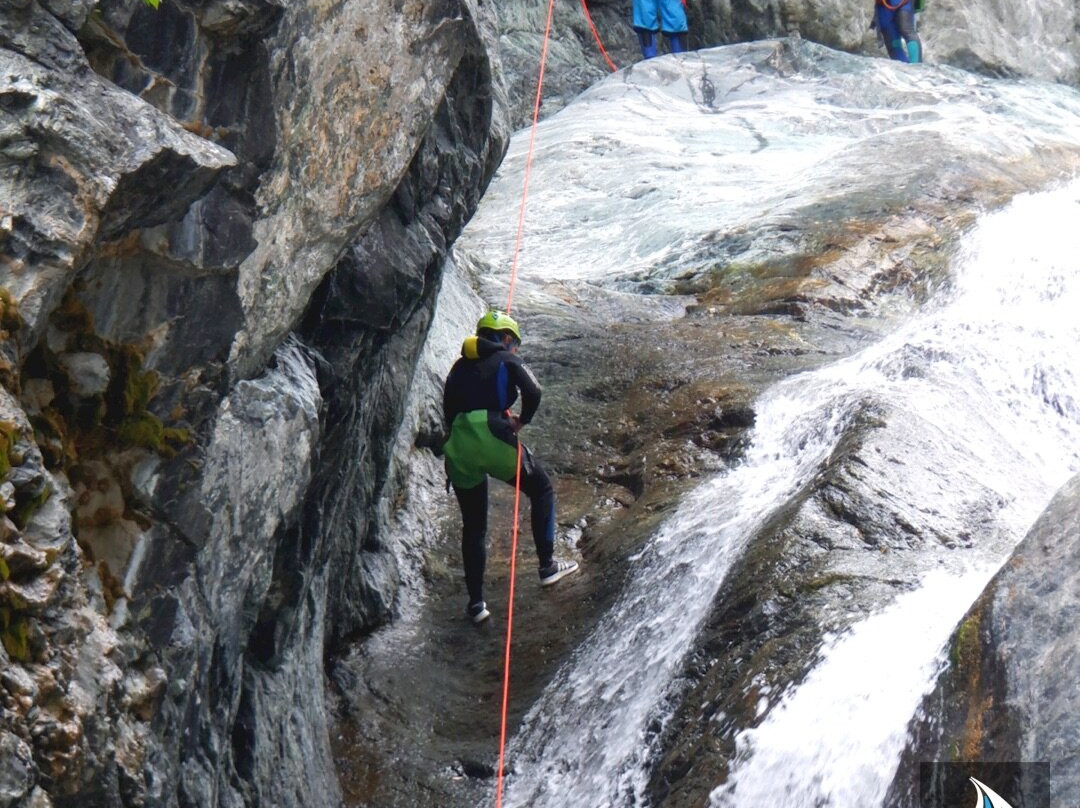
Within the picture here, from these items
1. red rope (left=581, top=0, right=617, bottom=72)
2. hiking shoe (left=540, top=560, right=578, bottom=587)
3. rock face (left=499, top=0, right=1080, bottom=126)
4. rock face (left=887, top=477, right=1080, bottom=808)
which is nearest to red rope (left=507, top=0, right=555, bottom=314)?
rock face (left=499, top=0, right=1080, bottom=126)

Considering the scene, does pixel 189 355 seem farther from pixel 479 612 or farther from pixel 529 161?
pixel 529 161

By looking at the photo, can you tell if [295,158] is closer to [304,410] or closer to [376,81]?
[376,81]

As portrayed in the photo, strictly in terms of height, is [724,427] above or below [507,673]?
above

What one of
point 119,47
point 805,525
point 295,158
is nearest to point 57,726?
point 119,47

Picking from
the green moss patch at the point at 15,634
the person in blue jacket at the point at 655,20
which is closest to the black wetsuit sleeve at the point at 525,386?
the green moss patch at the point at 15,634

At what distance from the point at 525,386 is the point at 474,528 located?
4.11 feet

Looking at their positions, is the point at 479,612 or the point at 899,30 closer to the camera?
the point at 479,612

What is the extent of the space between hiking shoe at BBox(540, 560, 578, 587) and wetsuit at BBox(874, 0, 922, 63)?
603 inches

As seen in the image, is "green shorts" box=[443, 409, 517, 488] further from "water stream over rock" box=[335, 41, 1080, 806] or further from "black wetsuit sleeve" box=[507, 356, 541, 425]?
"water stream over rock" box=[335, 41, 1080, 806]

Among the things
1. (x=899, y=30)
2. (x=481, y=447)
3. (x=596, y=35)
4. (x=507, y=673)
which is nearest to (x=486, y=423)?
(x=481, y=447)

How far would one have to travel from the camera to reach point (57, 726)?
417 cm

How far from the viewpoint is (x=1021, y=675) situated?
5461 mm

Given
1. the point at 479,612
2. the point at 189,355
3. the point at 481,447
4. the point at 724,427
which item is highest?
the point at 189,355

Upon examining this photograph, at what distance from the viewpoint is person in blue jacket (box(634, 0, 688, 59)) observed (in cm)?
2312
